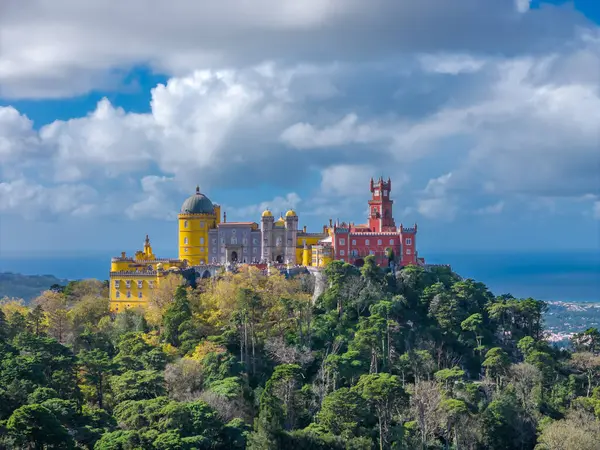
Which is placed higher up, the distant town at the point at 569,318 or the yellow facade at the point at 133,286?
the yellow facade at the point at 133,286

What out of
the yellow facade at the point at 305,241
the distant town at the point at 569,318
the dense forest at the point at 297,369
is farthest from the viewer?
the distant town at the point at 569,318

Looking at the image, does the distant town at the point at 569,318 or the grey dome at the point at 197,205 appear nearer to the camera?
the grey dome at the point at 197,205

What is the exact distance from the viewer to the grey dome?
268ft

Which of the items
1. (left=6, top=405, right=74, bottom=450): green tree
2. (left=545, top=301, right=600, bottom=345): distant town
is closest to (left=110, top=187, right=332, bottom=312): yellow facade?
(left=6, top=405, right=74, bottom=450): green tree

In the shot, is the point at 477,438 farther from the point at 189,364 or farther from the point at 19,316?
the point at 19,316

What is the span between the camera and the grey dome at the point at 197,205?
81.6 m

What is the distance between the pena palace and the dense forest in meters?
4.18

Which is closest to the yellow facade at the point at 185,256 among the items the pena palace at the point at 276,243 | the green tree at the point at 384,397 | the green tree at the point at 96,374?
the pena palace at the point at 276,243

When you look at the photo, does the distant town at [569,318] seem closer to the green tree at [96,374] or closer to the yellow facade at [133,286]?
the yellow facade at [133,286]

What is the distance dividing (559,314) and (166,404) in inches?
5770

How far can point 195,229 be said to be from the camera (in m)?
81.5

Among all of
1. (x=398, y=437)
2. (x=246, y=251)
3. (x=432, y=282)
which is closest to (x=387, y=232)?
(x=432, y=282)

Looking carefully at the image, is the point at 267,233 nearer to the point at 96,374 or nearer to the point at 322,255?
the point at 322,255

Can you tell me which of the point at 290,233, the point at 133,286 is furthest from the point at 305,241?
the point at 133,286
